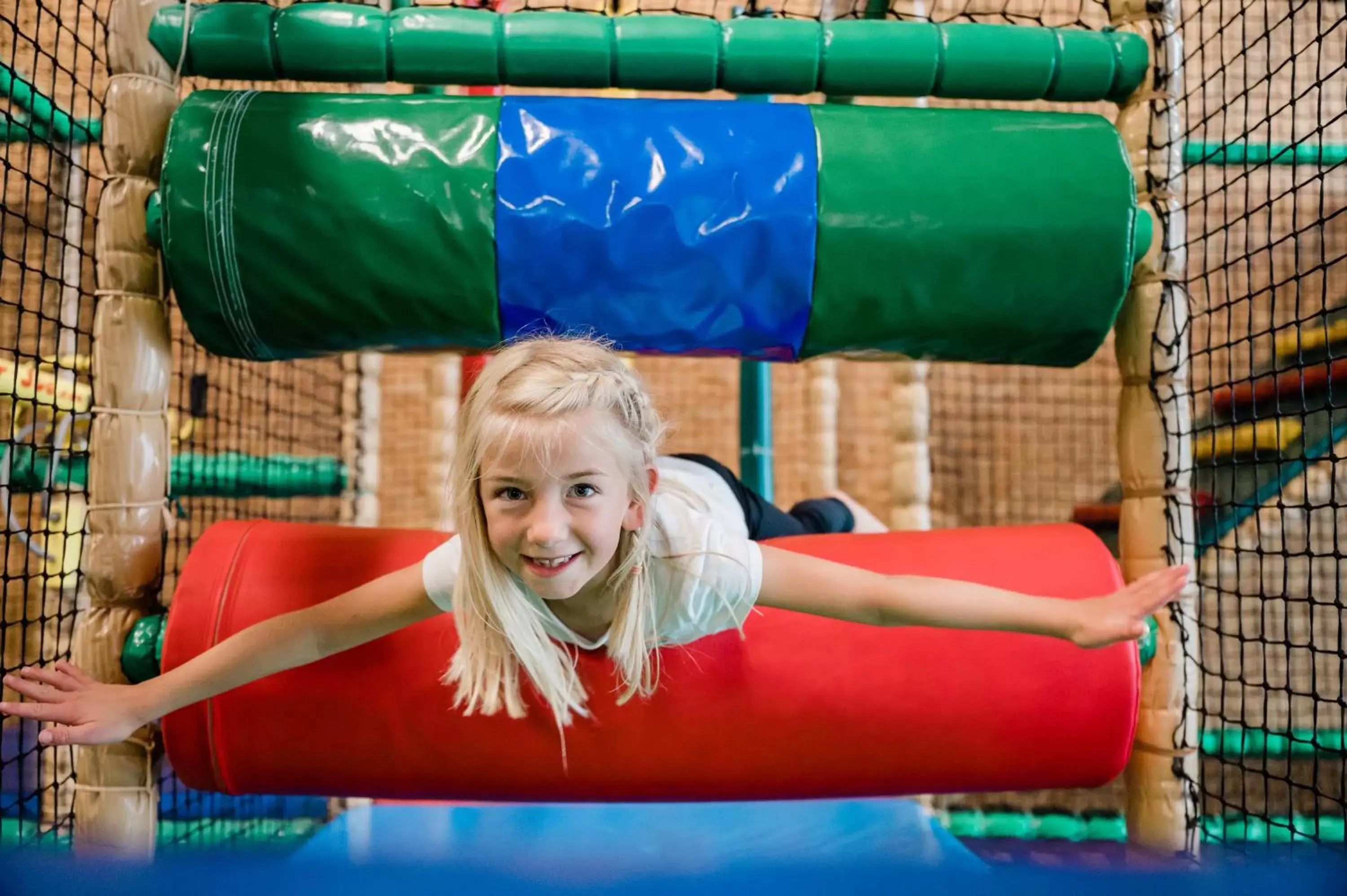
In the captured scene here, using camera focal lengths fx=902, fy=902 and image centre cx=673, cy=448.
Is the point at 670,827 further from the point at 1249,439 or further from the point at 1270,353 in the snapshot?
the point at 1270,353

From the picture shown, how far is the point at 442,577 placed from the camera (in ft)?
3.33

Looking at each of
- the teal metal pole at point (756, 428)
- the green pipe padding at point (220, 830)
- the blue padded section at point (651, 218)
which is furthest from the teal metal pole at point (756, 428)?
the green pipe padding at point (220, 830)

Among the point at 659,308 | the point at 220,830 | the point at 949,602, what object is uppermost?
the point at 659,308

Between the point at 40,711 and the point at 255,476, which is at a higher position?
the point at 255,476

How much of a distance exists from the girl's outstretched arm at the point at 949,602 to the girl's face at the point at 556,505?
0.23 meters

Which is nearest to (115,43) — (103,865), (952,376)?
(103,865)

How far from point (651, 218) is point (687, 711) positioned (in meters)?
0.61

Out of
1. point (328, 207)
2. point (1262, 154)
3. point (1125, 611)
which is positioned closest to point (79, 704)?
point (328, 207)

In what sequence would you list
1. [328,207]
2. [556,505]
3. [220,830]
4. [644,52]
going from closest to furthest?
1. [556,505]
2. [328,207]
3. [644,52]
4. [220,830]

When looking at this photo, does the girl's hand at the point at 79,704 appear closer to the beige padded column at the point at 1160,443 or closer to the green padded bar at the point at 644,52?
the green padded bar at the point at 644,52

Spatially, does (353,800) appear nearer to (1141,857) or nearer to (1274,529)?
(1141,857)

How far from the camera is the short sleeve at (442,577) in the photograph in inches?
39.9

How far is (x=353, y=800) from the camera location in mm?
1975

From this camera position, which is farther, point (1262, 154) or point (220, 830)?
point (1262, 154)
